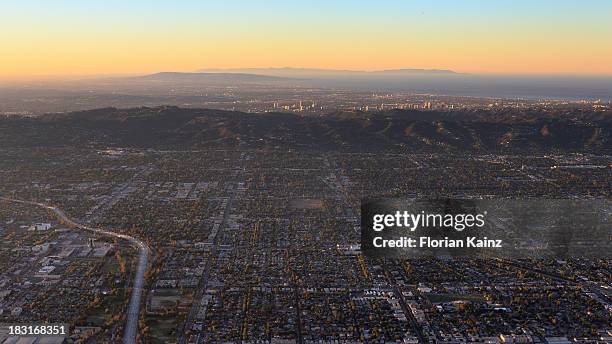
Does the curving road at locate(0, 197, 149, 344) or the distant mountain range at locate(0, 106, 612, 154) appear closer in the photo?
the curving road at locate(0, 197, 149, 344)

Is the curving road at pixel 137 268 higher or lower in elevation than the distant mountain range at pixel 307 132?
lower

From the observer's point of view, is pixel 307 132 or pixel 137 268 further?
pixel 307 132

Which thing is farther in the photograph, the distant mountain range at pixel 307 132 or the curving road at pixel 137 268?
the distant mountain range at pixel 307 132

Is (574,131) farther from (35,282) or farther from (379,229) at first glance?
(35,282)

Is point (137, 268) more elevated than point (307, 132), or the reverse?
point (307, 132)

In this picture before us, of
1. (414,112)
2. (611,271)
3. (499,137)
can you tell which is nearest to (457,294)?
(611,271)
